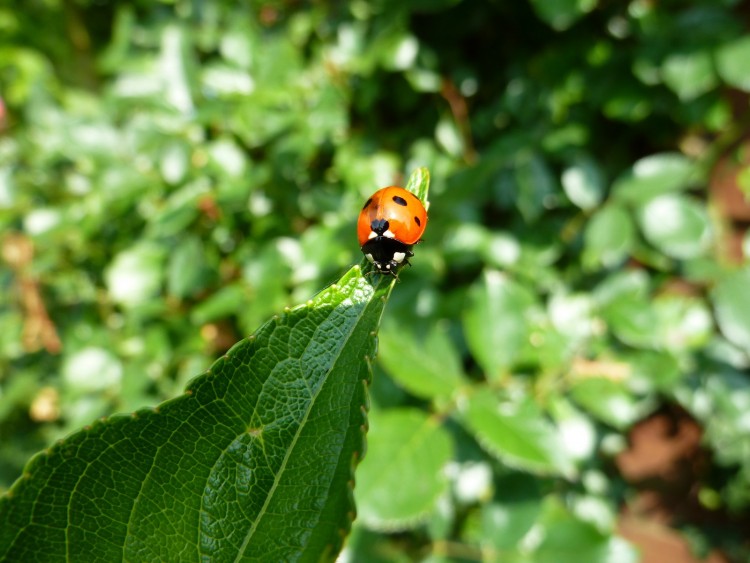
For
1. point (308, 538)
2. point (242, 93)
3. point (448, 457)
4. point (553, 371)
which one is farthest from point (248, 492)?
point (242, 93)

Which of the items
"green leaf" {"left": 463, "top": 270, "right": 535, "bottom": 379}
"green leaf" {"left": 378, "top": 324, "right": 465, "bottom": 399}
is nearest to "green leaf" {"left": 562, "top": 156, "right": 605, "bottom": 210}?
"green leaf" {"left": 463, "top": 270, "right": 535, "bottom": 379}

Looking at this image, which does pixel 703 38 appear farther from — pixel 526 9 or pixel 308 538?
pixel 308 538

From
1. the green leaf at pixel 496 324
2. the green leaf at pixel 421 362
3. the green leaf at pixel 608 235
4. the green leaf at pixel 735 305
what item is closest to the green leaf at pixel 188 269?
the green leaf at pixel 421 362

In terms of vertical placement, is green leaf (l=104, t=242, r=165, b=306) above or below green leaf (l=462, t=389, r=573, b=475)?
above

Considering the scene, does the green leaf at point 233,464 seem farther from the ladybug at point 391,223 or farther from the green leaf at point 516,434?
the green leaf at point 516,434

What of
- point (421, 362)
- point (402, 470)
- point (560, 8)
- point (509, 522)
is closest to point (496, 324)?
point (421, 362)

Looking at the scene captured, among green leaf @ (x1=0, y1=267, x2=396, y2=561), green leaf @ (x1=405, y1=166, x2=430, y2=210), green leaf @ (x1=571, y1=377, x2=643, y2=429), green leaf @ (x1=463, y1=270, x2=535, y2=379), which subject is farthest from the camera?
green leaf @ (x1=571, y1=377, x2=643, y2=429)

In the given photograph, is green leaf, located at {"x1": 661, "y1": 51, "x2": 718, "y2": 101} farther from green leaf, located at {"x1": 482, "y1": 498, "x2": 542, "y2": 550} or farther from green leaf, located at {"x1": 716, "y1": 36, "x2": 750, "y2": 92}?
green leaf, located at {"x1": 482, "y1": 498, "x2": 542, "y2": 550}
